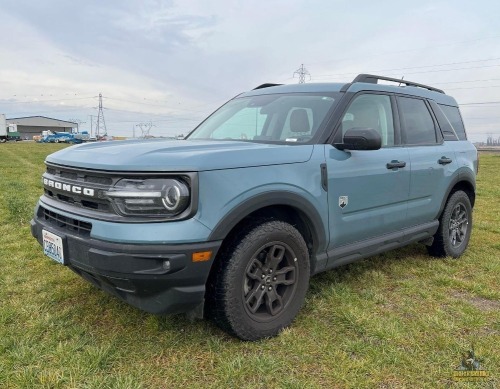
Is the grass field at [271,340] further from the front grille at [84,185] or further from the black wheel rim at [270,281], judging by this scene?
the front grille at [84,185]

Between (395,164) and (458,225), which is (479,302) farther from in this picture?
(458,225)

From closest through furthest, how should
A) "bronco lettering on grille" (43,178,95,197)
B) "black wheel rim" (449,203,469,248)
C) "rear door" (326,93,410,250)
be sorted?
"bronco lettering on grille" (43,178,95,197), "rear door" (326,93,410,250), "black wheel rim" (449,203,469,248)

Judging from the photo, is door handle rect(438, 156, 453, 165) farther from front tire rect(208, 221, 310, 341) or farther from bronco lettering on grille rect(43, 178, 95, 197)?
bronco lettering on grille rect(43, 178, 95, 197)

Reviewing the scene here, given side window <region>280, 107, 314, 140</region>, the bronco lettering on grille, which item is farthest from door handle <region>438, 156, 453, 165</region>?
the bronco lettering on grille

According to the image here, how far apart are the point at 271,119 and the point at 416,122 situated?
1578 mm

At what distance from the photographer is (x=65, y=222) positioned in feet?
8.65

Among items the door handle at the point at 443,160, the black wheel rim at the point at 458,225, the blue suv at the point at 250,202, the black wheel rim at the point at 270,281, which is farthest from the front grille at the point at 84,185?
the black wheel rim at the point at 458,225

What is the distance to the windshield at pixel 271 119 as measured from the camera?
326cm

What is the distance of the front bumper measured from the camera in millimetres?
2229

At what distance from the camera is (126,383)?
2221mm

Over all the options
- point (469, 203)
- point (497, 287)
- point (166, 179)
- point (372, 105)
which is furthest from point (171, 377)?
point (469, 203)

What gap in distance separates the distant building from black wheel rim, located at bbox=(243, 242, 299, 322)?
350 feet

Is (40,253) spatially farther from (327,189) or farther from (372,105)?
(372,105)
